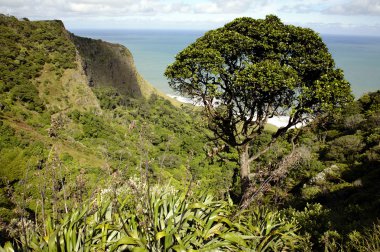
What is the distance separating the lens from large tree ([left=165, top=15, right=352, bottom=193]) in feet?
32.7

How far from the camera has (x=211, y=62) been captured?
10.6m

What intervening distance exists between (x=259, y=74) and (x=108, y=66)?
80315 mm

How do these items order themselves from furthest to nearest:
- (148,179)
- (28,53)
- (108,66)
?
(108,66), (28,53), (148,179)

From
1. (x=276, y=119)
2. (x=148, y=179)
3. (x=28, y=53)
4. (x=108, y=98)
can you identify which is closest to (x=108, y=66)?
(x=108, y=98)

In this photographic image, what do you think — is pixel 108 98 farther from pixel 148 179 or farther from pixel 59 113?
pixel 148 179

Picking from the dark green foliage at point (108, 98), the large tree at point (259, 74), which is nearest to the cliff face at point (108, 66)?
the dark green foliage at point (108, 98)

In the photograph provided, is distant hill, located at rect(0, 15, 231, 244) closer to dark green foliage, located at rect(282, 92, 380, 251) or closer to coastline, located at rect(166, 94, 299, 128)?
coastline, located at rect(166, 94, 299, 128)

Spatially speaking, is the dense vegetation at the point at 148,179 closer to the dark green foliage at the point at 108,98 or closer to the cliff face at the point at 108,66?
the dark green foliage at the point at 108,98

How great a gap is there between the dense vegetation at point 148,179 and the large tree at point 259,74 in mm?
856

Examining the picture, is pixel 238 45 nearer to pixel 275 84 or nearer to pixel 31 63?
pixel 275 84

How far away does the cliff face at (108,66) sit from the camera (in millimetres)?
78125

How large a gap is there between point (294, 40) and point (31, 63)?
1802 inches

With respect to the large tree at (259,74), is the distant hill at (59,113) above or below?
below

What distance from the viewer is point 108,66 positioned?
84875 mm
